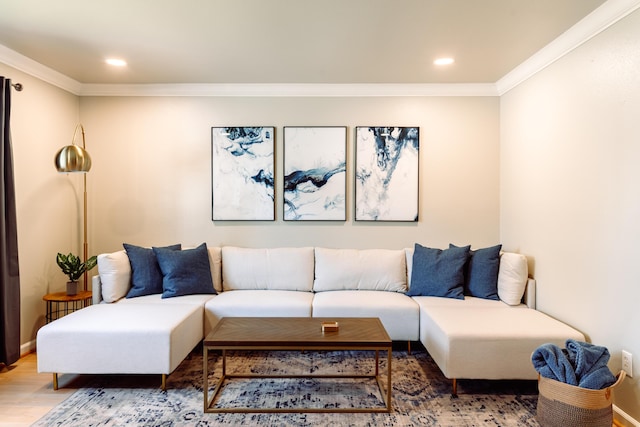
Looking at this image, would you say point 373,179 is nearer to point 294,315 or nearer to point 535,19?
point 294,315

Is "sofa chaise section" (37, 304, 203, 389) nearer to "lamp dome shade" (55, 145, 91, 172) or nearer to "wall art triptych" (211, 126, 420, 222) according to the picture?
"lamp dome shade" (55, 145, 91, 172)

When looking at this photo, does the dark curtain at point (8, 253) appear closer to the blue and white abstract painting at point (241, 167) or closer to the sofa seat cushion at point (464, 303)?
the blue and white abstract painting at point (241, 167)

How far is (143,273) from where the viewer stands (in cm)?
360

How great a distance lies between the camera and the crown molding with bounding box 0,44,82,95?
10.6ft

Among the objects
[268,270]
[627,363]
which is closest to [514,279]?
[627,363]

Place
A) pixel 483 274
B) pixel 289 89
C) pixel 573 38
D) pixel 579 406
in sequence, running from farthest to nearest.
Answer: pixel 289 89 < pixel 483 274 < pixel 573 38 < pixel 579 406

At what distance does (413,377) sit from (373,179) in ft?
6.49

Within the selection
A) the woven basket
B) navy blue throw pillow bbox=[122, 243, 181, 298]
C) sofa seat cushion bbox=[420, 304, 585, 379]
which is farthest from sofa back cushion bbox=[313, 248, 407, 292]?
the woven basket

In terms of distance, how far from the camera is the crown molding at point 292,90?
4.12 meters

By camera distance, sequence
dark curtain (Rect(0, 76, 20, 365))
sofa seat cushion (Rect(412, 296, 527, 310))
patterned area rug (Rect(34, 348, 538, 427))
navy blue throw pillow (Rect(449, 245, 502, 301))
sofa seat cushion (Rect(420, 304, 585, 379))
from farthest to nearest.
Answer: navy blue throw pillow (Rect(449, 245, 502, 301))
sofa seat cushion (Rect(412, 296, 527, 310))
dark curtain (Rect(0, 76, 20, 365))
sofa seat cushion (Rect(420, 304, 585, 379))
patterned area rug (Rect(34, 348, 538, 427))

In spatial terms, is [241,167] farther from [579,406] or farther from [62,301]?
[579,406]

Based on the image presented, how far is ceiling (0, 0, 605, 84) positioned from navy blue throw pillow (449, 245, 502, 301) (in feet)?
5.59

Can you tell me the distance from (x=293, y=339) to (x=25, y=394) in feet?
6.23

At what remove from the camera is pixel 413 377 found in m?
3.03
